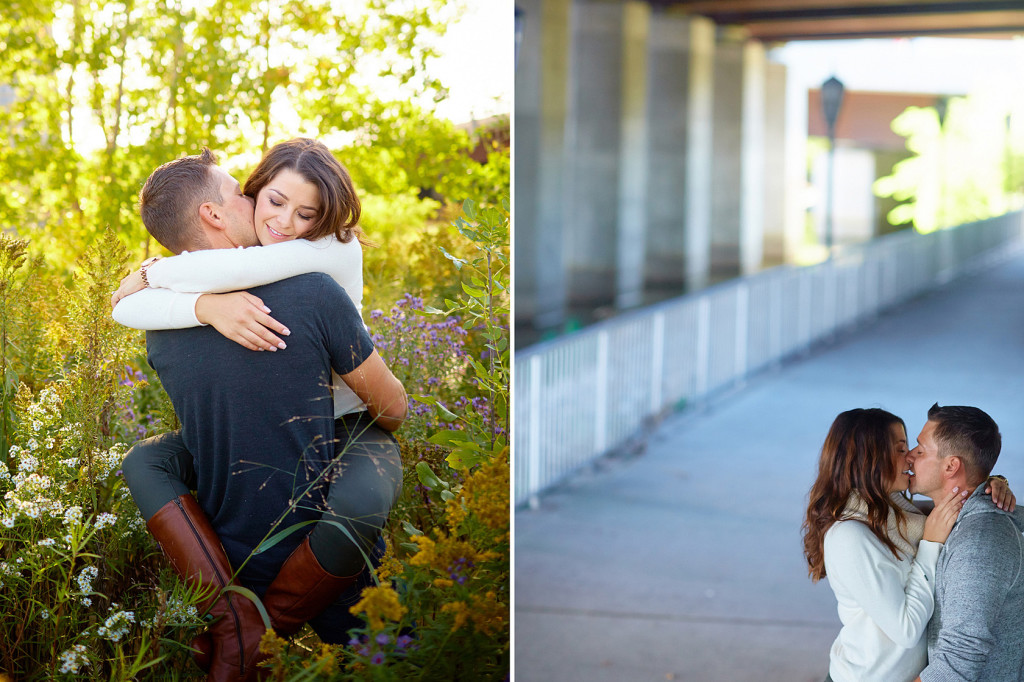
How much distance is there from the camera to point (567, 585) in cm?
477

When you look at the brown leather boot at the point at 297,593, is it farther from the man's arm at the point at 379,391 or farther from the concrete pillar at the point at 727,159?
the concrete pillar at the point at 727,159

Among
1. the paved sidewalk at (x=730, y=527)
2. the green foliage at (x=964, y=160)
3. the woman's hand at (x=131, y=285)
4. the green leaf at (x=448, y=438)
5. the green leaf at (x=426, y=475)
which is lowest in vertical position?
the paved sidewalk at (x=730, y=527)

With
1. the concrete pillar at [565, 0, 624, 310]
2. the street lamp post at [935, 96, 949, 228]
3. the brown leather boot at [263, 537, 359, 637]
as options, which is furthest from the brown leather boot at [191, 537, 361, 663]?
the concrete pillar at [565, 0, 624, 310]

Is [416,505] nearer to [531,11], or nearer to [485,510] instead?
[485,510]

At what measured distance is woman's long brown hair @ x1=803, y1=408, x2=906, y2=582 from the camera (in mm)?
1852

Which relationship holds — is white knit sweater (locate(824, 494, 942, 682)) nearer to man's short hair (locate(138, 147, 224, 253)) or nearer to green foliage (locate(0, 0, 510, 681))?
green foliage (locate(0, 0, 510, 681))

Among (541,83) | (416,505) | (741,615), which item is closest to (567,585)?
(741,615)

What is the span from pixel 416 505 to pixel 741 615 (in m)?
2.51

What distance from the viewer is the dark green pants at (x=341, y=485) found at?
2.01 m

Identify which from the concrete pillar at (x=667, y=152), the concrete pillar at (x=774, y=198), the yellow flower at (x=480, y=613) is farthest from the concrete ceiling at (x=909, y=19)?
the concrete pillar at (x=774, y=198)

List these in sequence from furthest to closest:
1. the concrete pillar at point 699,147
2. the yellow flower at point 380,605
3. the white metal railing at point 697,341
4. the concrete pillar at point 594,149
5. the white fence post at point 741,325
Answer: the concrete pillar at point 699,147 < the concrete pillar at point 594,149 < the white fence post at point 741,325 < the white metal railing at point 697,341 < the yellow flower at point 380,605

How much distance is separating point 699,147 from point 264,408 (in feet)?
47.5

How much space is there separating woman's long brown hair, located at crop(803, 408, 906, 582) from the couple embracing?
2.92 feet

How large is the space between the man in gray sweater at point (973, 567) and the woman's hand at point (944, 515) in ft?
0.05
